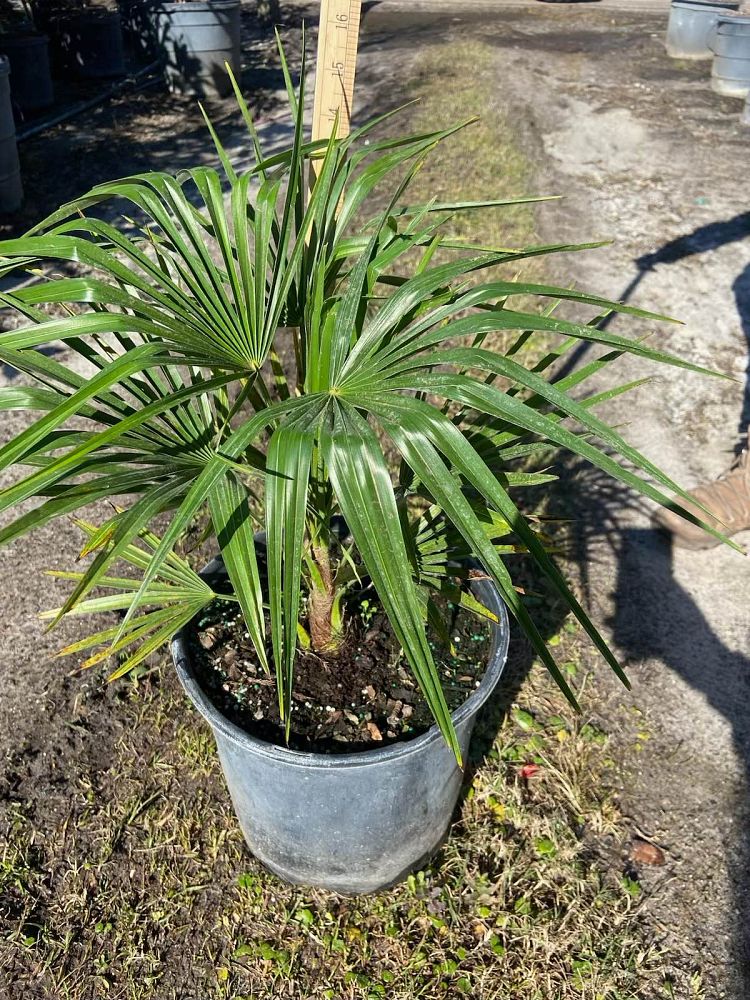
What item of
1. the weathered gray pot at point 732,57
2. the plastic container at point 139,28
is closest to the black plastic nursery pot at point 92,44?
the plastic container at point 139,28

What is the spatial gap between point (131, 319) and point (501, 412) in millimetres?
521

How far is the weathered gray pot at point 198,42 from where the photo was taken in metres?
6.44

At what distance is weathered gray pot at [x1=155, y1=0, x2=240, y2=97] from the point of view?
644 cm

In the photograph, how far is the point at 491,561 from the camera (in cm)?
100

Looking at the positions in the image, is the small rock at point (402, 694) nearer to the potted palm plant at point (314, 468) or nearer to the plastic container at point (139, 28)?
the potted palm plant at point (314, 468)

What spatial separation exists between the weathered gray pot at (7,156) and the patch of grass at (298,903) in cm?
369

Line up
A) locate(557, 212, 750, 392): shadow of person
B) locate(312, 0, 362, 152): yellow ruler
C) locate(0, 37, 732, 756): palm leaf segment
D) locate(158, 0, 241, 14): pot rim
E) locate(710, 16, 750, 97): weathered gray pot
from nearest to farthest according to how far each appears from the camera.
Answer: locate(0, 37, 732, 756): palm leaf segment → locate(312, 0, 362, 152): yellow ruler → locate(557, 212, 750, 392): shadow of person → locate(158, 0, 241, 14): pot rim → locate(710, 16, 750, 97): weathered gray pot

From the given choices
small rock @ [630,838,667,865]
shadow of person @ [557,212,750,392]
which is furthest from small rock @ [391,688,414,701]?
shadow of person @ [557,212,750,392]

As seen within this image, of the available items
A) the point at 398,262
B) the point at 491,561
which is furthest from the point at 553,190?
the point at 491,561

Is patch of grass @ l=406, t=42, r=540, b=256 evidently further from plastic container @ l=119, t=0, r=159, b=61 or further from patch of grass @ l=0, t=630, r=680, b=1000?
patch of grass @ l=0, t=630, r=680, b=1000

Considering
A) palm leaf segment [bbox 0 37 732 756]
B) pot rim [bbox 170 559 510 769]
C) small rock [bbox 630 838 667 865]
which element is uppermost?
palm leaf segment [bbox 0 37 732 756]

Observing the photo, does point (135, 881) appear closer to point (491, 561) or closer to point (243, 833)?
point (243, 833)

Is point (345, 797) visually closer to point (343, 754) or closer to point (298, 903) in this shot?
point (343, 754)

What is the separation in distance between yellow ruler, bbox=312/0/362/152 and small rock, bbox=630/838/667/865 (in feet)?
6.17
